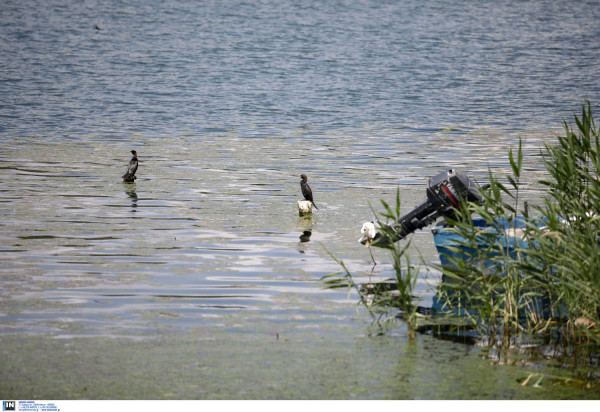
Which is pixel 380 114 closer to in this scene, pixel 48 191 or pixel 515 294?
pixel 48 191

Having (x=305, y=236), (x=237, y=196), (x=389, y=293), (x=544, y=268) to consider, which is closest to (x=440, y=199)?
(x=389, y=293)

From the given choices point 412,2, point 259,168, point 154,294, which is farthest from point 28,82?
point 412,2

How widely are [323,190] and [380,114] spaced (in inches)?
576

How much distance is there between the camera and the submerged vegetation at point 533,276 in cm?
774

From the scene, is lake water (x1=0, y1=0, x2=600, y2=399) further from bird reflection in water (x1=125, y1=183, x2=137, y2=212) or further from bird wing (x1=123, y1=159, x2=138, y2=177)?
bird wing (x1=123, y1=159, x2=138, y2=177)

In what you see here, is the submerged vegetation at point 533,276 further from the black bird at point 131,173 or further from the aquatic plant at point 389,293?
the black bird at point 131,173

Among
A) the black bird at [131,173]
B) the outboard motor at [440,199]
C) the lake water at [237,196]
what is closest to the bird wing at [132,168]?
the black bird at [131,173]

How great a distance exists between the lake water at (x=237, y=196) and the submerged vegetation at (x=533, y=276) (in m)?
0.47

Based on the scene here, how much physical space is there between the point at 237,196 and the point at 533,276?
8133mm

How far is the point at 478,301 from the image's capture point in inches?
346

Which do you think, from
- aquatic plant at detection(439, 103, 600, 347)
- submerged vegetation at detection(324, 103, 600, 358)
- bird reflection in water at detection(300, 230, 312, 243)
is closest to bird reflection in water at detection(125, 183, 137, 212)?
bird reflection in water at detection(300, 230, 312, 243)

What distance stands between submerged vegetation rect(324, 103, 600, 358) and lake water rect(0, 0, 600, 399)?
47cm

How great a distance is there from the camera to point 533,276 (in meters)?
8.09

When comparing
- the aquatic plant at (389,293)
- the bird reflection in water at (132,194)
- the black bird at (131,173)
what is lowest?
the aquatic plant at (389,293)
